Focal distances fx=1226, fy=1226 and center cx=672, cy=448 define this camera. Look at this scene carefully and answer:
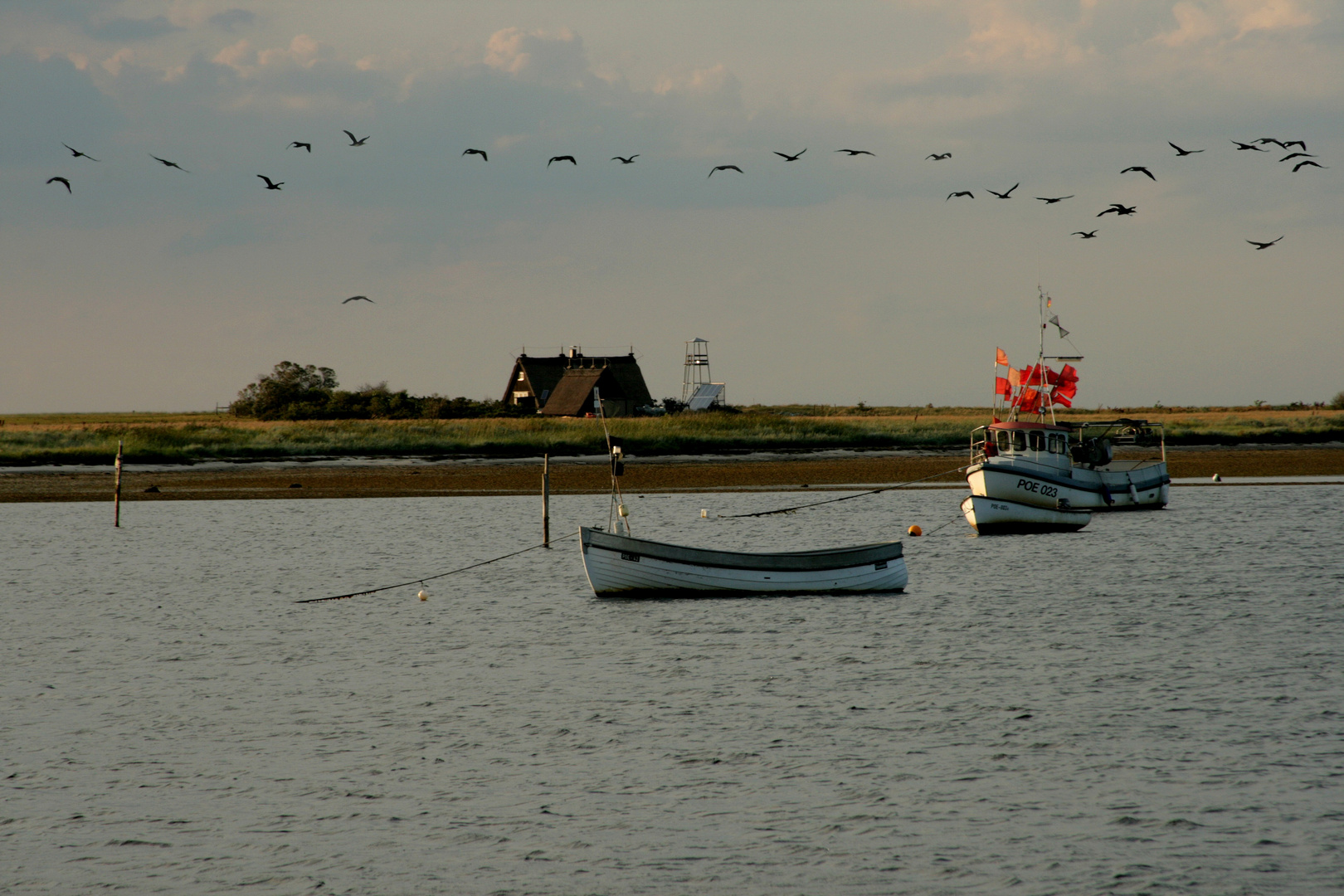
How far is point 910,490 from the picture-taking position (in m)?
54.5

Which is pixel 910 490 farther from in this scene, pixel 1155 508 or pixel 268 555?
pixel 268 555

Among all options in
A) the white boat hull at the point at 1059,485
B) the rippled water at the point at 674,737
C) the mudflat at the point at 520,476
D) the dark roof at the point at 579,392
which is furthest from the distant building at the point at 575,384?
the rippled water at the point at 674,737

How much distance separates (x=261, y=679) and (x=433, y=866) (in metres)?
8.47

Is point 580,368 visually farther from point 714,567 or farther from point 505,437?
point 714,567

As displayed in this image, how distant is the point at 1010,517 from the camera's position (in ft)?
119

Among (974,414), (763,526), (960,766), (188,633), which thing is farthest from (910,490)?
(974,414)

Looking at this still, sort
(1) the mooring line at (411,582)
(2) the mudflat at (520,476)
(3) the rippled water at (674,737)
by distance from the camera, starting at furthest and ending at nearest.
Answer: (2) the mudflat at (520,476)
(1) the mooring line at (411,582)
(3) the rippled water at (674,737)

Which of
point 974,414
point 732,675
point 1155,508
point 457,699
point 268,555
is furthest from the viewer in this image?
point 974,414

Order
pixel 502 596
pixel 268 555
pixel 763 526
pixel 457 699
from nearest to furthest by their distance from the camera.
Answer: pixel 457 699
pixel 502 596
pixel 268 555
pixel 763 526

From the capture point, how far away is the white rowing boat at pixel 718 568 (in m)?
23.4

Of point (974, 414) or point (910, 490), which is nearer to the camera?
point (910, 490)

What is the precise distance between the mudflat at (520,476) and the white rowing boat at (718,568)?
2376 cm

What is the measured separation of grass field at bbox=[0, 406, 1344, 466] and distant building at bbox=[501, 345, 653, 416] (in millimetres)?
10178

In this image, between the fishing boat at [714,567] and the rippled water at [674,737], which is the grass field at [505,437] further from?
the fishing boat at [714,567]
